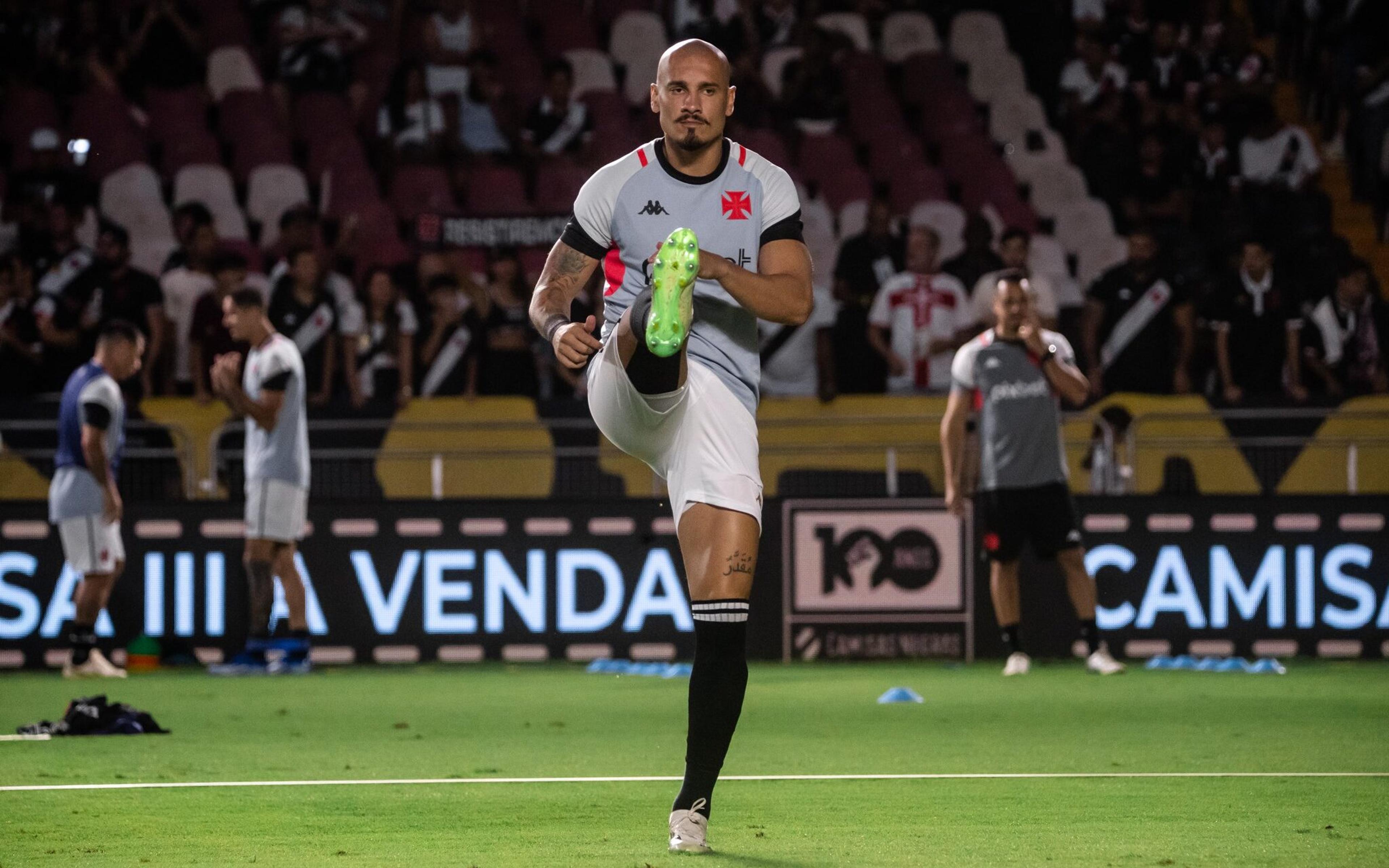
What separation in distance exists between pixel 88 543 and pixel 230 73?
346 inches

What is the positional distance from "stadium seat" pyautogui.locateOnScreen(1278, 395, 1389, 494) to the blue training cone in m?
4.38

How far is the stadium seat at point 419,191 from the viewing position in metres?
18.7

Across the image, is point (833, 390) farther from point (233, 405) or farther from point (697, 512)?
Answer: point (697, 512)

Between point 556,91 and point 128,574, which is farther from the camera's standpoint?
point 556,91

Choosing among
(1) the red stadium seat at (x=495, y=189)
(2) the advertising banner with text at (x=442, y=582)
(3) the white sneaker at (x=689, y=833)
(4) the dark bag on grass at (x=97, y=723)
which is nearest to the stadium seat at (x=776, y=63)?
(1) the red stadium seat at (x=495, y=189)

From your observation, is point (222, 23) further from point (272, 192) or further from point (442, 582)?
point (442, 582)

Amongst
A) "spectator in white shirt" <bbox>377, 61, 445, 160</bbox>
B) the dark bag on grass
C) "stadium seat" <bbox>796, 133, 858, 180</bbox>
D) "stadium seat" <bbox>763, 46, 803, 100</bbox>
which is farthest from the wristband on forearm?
"stadium seat" <bbox>763, 46, 803, 100</bbox>

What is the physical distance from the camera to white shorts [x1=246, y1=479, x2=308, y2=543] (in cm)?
1277

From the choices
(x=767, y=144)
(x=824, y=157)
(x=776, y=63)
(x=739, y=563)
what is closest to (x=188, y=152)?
(x=767, y=144)

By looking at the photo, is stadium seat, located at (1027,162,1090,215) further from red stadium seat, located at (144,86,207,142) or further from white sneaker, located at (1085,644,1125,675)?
red stadium seat, located at (144,86,207,142)

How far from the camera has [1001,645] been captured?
14.0 meters

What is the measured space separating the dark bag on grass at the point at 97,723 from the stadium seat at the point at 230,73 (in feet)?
38.7

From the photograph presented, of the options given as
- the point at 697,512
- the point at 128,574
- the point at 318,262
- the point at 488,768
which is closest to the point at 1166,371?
the point at 318,262

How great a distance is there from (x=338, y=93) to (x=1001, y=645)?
33.5 feet
